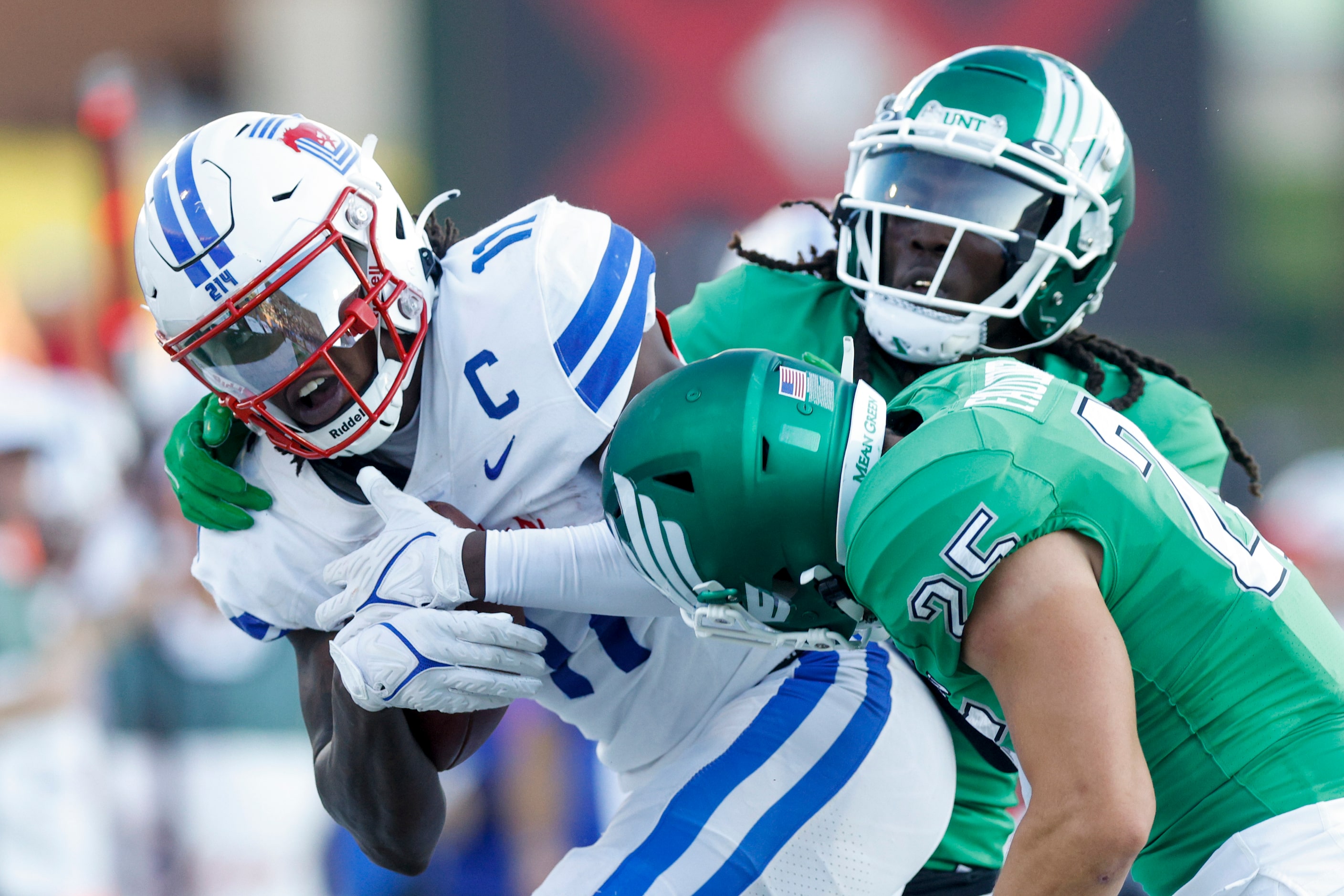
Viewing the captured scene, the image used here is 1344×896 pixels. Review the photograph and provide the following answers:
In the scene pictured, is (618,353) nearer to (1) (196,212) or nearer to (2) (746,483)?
(2) (746,483)

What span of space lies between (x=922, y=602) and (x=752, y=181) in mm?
5932

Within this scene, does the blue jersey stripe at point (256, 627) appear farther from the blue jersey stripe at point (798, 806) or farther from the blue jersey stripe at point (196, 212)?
the blue jersey stripe at point (798, 806)

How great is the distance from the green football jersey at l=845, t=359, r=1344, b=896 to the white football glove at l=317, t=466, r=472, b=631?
628 mm

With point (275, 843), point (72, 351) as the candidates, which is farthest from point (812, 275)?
point (72, 351)

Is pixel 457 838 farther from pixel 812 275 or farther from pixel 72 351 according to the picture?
pixel 72 351

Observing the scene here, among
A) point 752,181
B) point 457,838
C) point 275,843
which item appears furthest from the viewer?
point 752,181

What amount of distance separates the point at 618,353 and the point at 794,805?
0.74 m

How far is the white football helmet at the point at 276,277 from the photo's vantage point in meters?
2.17

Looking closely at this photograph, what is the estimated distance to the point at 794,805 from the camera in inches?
89.5

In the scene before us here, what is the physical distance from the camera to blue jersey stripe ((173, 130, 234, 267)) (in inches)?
85.3

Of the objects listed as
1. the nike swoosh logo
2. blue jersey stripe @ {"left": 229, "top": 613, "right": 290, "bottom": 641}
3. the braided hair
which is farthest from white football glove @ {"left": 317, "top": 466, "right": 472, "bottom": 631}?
the braided hair

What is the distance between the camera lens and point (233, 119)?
7.62 feet

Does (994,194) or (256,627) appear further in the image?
(994,194)

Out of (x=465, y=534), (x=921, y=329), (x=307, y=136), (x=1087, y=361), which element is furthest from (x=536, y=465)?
(x=1087, y=361)
